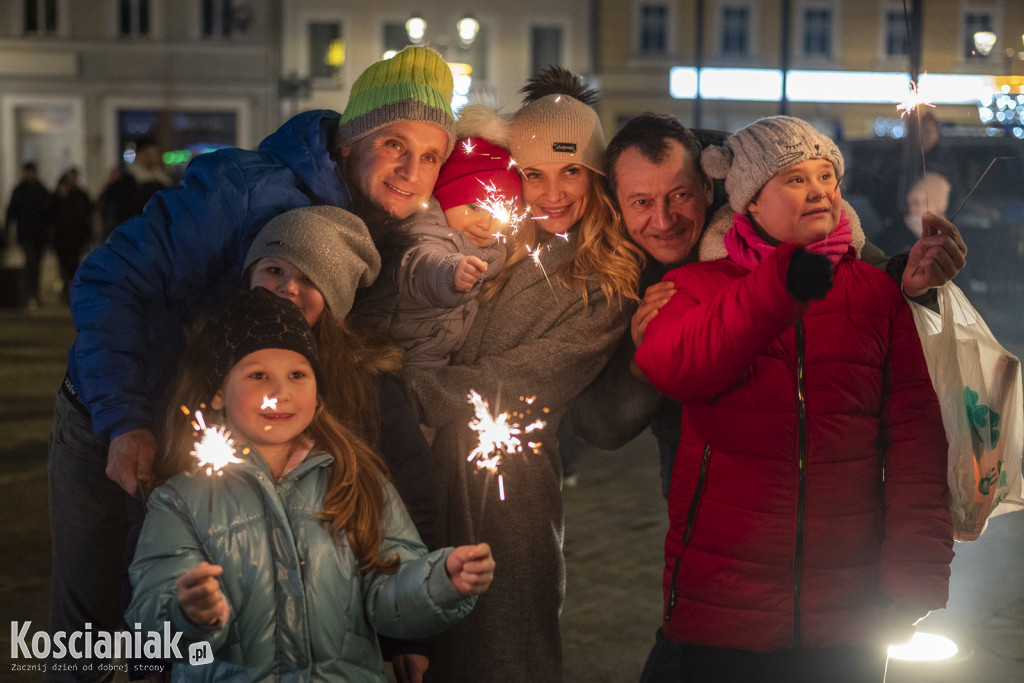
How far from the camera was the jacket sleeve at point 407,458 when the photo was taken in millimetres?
2811

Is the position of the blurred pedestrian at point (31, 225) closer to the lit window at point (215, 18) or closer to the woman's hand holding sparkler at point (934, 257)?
the lit window at point (215, 18)

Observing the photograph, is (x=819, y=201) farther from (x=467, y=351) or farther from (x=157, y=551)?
(x=157, y=551)

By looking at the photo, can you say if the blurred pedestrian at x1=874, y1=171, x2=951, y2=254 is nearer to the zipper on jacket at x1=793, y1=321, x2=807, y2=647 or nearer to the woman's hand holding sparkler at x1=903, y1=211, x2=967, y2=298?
the woman's hand holding sparkler at x1=903, y1=211, x2=967, y2=298

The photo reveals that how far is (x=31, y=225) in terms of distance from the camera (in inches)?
662

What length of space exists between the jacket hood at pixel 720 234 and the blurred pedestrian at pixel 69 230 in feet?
49.5

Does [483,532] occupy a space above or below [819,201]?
below

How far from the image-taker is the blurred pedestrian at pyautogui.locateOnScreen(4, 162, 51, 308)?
54.4ft

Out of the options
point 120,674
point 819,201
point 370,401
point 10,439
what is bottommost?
point 120,674

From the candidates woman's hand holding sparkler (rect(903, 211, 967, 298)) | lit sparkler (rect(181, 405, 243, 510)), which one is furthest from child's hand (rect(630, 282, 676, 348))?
lit sparkler (rect(181, 405, 243, 510))

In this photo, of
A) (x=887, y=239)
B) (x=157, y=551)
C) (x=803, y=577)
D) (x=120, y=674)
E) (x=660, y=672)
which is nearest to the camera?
(x=157, y=551)

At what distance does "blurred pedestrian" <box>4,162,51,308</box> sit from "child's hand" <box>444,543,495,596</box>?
15724 millimetres

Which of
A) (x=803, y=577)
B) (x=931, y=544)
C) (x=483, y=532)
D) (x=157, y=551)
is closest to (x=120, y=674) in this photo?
(x=483, y=532)

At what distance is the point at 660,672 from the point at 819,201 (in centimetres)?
161

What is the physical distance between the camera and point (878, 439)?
8.93 ft
